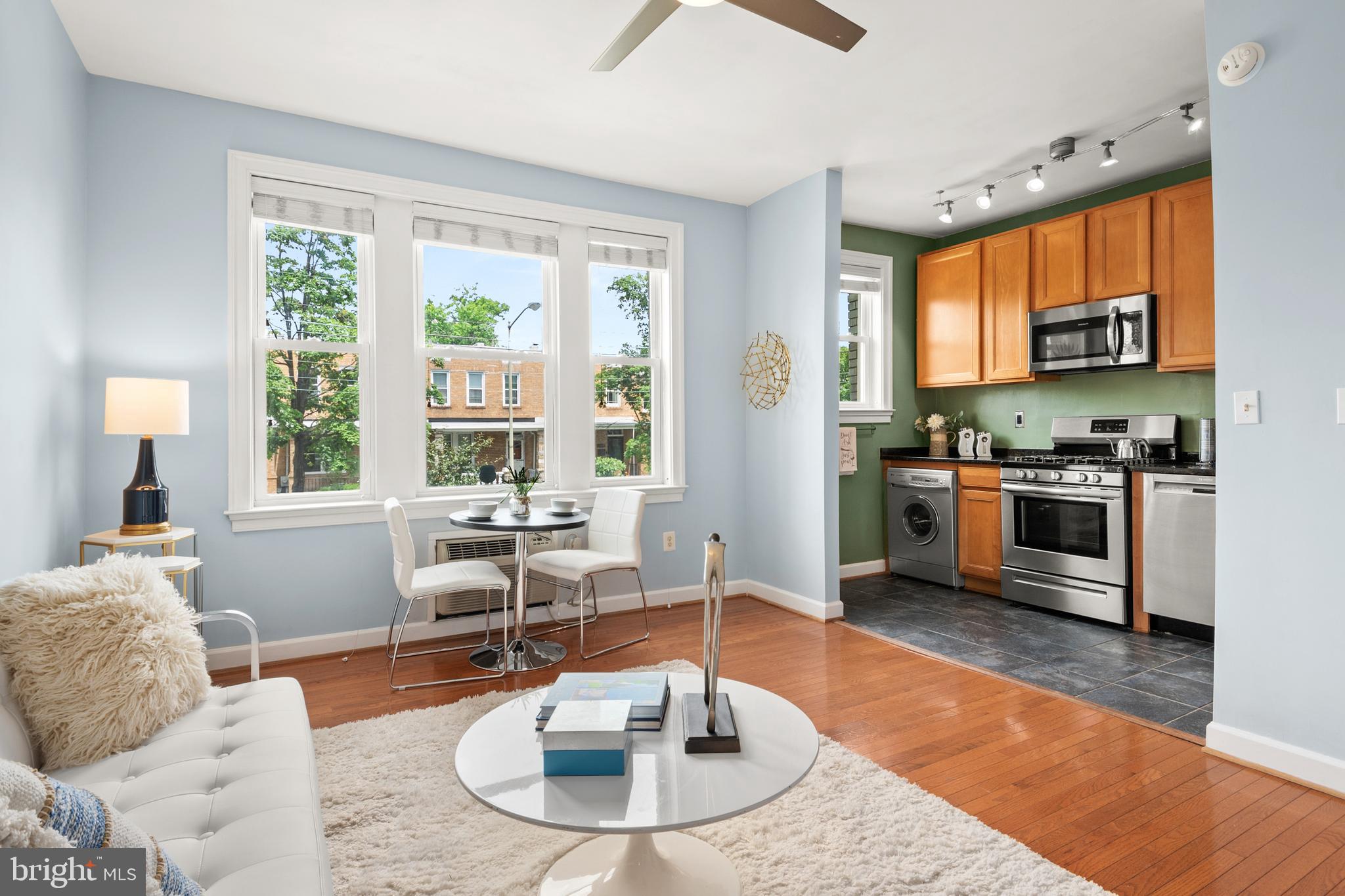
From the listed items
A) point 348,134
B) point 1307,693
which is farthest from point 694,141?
point 1307,693

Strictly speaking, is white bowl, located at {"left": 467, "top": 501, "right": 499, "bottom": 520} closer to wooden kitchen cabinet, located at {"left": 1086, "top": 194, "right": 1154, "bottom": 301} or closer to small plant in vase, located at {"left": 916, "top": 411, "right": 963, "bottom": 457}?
small plant in vase, located at {"left": 916, "top": 411, "right": 963, "bottom": 457}

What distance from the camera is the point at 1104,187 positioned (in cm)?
448

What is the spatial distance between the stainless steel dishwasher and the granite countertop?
31 millimetres

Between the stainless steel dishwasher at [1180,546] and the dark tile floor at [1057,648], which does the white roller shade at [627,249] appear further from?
the stainless steel dishwasher at [1180,546]

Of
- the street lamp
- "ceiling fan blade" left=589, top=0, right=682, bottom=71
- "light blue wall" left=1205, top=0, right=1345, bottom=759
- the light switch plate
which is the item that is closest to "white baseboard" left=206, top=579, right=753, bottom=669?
the street lamp

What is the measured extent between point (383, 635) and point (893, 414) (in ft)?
13.1

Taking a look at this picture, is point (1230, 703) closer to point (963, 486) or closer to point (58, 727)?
point (963, 486)

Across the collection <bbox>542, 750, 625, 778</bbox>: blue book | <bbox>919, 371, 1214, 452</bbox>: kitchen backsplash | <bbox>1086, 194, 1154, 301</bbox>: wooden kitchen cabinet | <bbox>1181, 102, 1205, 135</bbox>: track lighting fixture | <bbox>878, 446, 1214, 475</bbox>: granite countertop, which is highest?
<bbox>1181, 102, 1205, 135</bbox>: track lighting fixture

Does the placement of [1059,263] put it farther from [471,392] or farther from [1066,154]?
[471,392]

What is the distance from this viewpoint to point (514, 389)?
13.3ft

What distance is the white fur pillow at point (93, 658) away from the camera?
4.88 feet

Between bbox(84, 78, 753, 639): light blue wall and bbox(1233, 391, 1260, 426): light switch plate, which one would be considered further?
bbox(84, 78, 753, 639): light blue wall

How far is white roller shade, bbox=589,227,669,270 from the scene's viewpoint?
426 cm

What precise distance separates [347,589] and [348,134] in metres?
2.35
